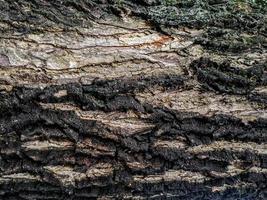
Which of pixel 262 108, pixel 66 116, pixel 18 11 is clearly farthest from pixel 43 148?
pixel 262 108

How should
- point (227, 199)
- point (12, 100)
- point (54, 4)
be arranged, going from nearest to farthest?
1. point (12, 100)
2. point (54, 4)
3. point (227, 199)

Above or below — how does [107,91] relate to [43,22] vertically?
below

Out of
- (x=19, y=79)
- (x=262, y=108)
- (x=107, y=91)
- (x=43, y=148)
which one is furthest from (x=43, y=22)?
(x=262, y=108)

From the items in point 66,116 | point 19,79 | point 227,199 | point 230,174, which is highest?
point 19,79

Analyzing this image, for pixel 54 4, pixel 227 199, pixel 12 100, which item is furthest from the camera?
pixel 227 199

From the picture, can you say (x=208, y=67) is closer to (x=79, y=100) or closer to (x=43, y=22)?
(x=79, y=100)

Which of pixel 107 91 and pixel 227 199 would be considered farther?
pixel 227 199

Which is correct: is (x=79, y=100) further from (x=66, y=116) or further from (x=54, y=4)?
(x=54, y=4)
